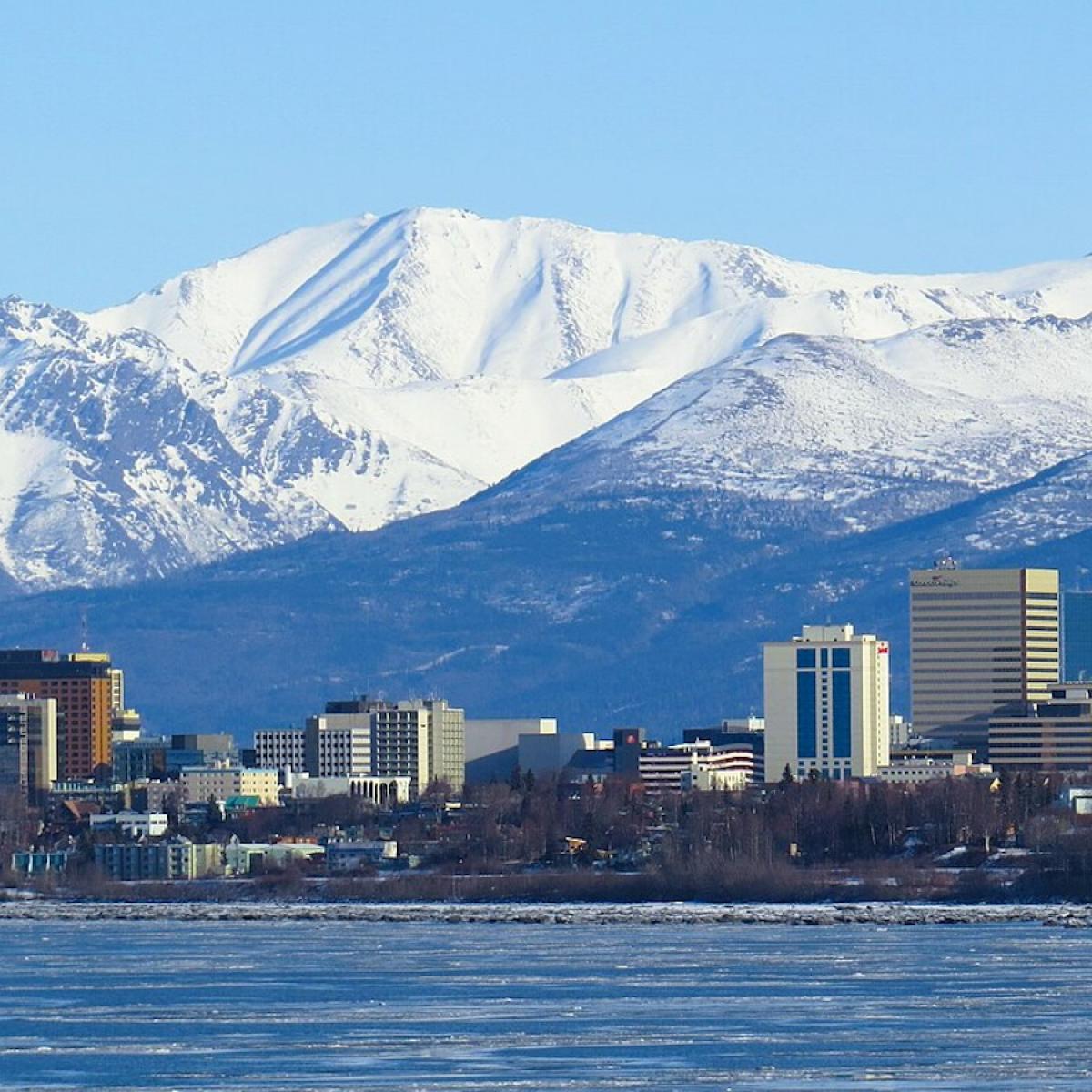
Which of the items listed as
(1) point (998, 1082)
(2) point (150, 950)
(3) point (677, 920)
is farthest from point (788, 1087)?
(3) point (677, 920)

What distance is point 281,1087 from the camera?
106125mm

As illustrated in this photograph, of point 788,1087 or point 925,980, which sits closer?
point 788,1087

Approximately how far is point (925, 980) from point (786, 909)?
60.3 m

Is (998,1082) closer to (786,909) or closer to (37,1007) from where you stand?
(37,1007)

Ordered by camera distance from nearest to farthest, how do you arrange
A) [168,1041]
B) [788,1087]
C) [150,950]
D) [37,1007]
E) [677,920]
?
[788,1087] → [168,1041] → [37,1007] → [150,950] → [677,920]

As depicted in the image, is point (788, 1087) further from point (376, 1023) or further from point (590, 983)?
point (590, 983)

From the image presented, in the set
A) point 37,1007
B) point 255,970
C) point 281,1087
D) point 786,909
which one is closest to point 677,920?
point 786,909

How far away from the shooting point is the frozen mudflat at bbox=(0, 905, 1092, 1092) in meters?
109

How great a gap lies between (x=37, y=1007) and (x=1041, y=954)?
127ft

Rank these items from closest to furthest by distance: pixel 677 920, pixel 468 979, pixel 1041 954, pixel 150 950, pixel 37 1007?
1. pixel 37 1007
2. pixel 468 979
3. pixel 1041 954
4. pixel 150 950
5. pixel 677 920

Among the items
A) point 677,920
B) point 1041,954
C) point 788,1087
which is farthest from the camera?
point 677,920

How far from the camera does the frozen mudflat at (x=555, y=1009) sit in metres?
109

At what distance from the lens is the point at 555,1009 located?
421 ft

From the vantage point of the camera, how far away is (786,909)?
7859 inches
